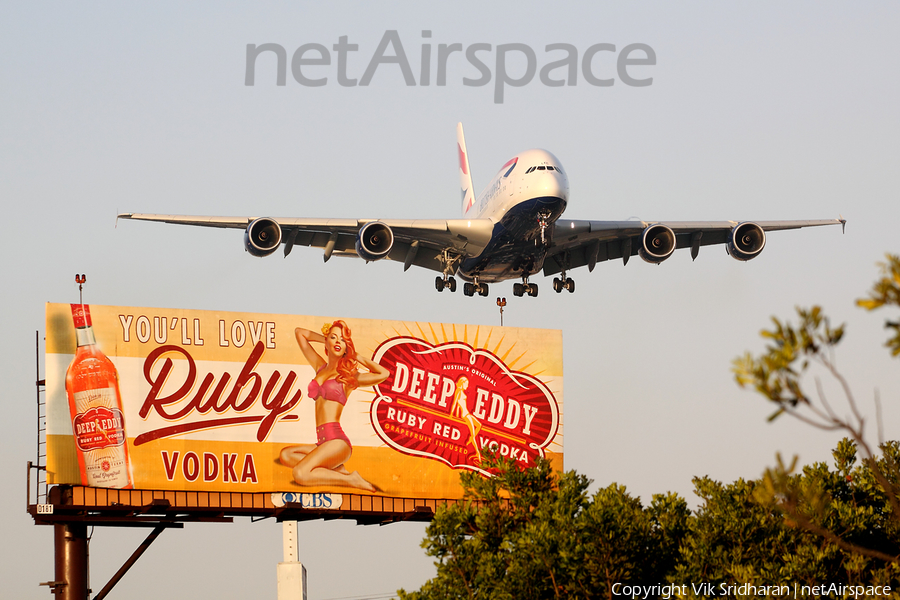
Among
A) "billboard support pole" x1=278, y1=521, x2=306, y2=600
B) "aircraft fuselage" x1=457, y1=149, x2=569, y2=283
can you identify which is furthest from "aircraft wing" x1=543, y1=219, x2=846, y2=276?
"billboard support pole" x1=278, y1=521, x2=306, y2=600

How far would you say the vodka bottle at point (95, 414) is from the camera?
1538 inches

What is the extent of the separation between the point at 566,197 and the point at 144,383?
17.6m

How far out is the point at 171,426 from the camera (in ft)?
134

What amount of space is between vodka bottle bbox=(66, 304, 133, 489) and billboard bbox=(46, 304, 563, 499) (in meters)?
0.05

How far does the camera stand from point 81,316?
4084 centimetres

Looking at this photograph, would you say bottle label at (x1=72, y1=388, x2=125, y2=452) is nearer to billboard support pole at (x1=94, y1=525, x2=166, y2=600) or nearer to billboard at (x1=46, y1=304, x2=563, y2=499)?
billboard at (x1=46, y1=304, x2=563, y2=499)

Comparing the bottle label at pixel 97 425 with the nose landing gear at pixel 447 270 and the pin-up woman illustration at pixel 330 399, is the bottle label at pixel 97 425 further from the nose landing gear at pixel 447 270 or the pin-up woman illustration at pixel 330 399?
the nose landing gear at pixel 447 270

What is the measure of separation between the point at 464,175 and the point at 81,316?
3898 centimetres

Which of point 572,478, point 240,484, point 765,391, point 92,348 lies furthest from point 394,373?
point 765,391

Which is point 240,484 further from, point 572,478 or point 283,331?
point 572,478

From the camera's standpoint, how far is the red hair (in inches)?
1741

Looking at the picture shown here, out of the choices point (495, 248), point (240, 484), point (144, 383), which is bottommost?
point (240, 484)

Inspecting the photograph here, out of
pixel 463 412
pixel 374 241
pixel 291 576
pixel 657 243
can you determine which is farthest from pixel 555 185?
pixel 291 576

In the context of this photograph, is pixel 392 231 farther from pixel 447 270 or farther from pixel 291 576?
pixel 291 576
